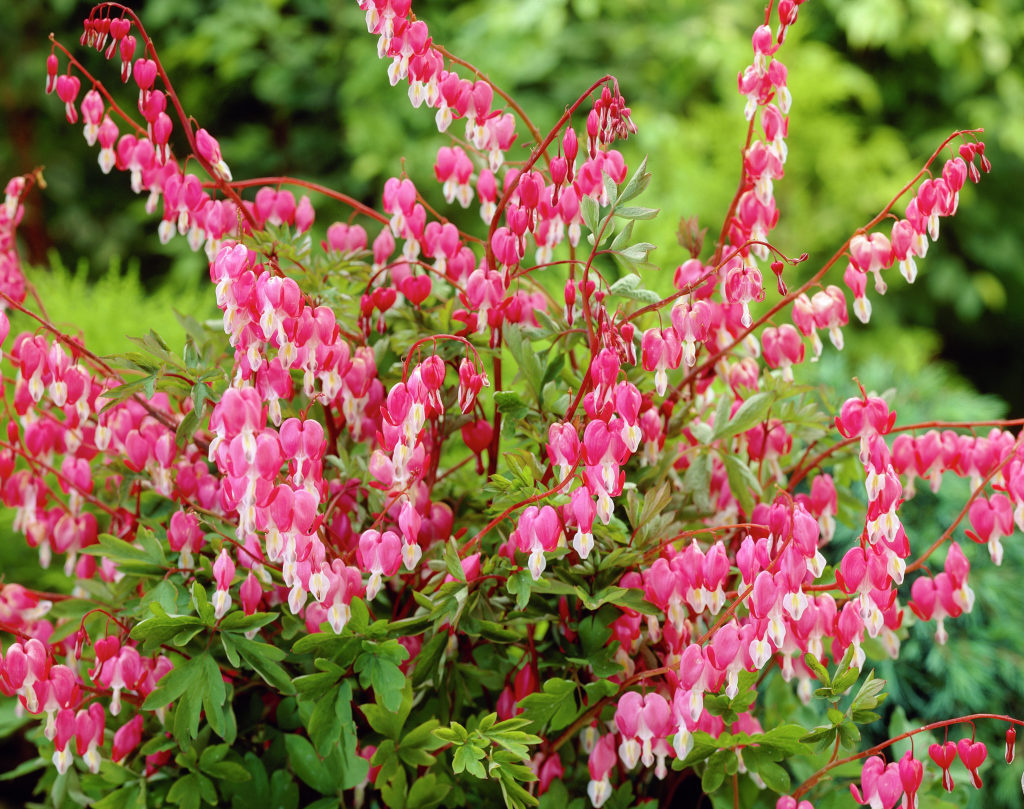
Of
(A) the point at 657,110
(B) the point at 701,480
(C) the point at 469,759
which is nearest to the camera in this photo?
(C) the point at 469,759

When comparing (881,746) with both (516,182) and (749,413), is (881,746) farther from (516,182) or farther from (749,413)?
(516,182)

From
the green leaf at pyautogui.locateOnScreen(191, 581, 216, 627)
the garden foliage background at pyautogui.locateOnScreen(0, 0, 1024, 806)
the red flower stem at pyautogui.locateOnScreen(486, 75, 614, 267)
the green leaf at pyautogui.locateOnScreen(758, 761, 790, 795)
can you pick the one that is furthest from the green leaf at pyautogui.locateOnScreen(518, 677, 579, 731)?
the garden foliage background at pyautogui.locateOnScreen(0, 0, 1024, 806)

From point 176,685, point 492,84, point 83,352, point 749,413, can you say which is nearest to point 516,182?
point 492,84

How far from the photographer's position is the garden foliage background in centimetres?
367

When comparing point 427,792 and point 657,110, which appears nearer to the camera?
A: point 427,792

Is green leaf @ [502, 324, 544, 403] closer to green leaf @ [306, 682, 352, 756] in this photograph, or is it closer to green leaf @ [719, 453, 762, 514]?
green leaf @ [719, 453, 762, 514]

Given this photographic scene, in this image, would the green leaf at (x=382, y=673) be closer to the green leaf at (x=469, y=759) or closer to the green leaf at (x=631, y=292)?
the green leaf at (x=469, y=759)

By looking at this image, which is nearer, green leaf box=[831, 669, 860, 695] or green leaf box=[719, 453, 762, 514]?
green leaf box=[831, 669, 860, 695]

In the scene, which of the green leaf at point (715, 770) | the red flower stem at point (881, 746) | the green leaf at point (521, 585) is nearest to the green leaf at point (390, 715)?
the green leaf at point (521, 585)

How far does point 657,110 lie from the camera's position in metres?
3.99

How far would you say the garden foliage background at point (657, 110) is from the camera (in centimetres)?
367

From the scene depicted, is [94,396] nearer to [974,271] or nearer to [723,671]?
[723,671]

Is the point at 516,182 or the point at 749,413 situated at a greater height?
the point at 516,182

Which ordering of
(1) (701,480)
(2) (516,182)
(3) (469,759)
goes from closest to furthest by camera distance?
(3) (469,759) < (2) (516,182) < (1) (701,480)
